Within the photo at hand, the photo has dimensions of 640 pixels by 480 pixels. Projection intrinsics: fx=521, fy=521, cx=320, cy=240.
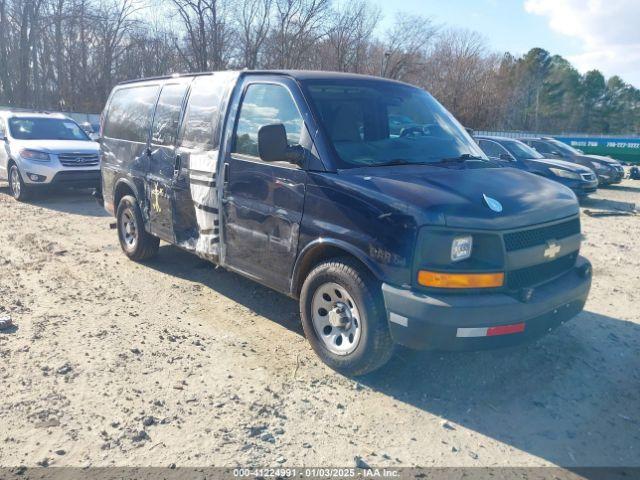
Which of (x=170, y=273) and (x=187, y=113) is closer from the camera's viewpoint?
(x=187, y=113)

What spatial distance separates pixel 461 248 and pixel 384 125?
1.54 meters

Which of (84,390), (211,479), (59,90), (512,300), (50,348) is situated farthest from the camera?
(59,90)

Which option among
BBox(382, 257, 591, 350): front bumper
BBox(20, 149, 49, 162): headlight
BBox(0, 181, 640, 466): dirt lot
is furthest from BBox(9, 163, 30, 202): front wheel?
BBox(382, 257, 591, 350): front bumper

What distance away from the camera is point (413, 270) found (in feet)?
10.7

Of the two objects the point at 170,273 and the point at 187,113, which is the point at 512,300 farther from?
the point at 170,273

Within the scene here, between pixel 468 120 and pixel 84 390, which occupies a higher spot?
pixel 468 120

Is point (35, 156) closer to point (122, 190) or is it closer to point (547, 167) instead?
point (122, 190)

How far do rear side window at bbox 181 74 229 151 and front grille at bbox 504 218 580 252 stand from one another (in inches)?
106

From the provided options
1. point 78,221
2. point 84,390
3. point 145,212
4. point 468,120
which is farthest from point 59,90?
point 84,390

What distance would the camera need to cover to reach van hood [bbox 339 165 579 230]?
10.6ft

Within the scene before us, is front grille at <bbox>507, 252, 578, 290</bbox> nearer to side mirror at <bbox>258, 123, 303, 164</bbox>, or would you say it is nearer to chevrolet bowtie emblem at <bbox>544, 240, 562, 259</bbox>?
chevrolet bowtie emblem at <bbox>544, 240, 562, 259</bbox>

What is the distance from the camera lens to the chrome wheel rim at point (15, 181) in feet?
35.9

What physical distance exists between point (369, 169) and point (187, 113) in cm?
234

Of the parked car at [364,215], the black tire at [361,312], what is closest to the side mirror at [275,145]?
the parked car at [364,215]
